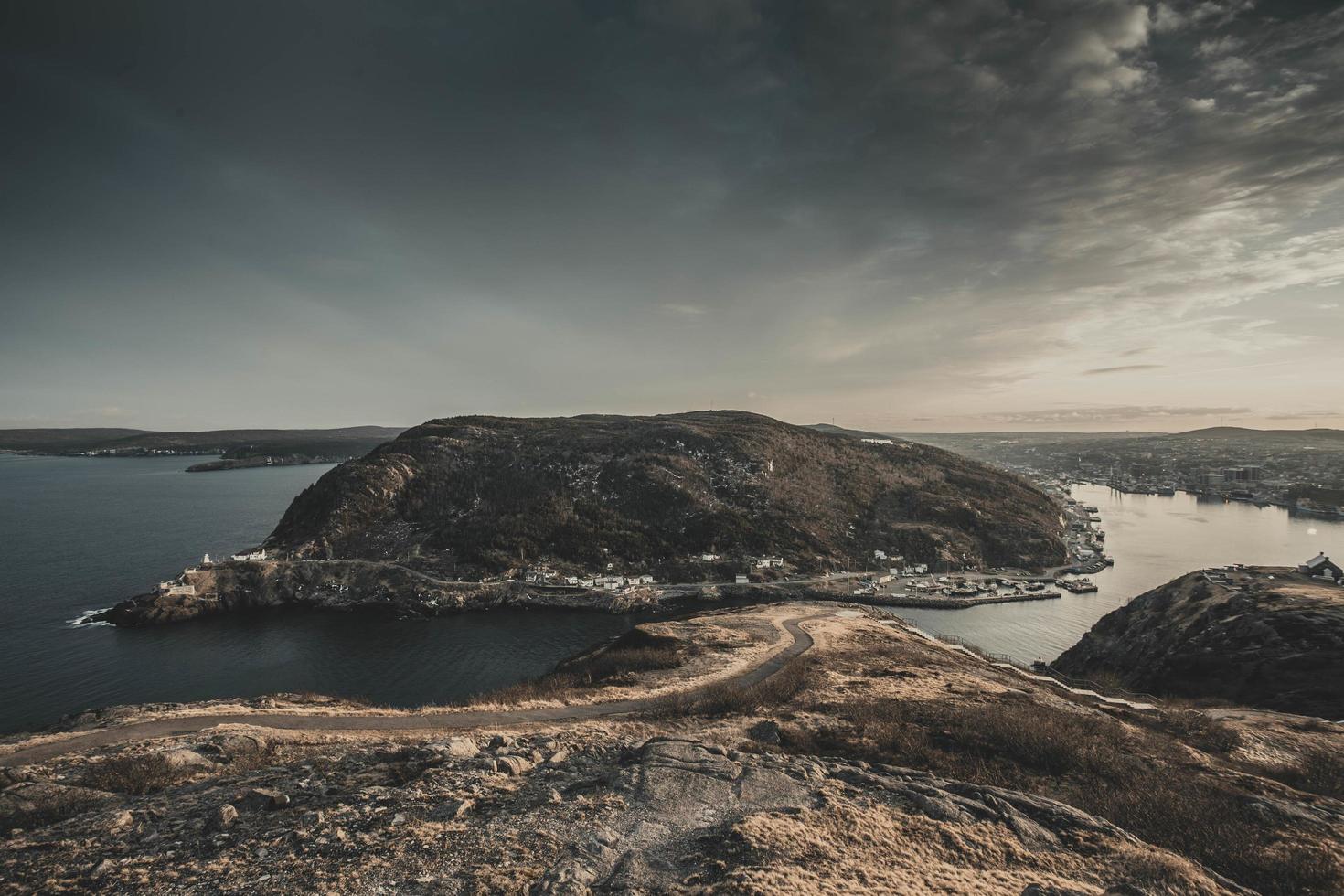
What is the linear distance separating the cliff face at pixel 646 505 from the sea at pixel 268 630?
18.0m

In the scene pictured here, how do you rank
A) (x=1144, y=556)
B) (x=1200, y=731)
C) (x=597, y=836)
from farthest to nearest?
(x=1144, y=556) → (x=1200, y=731) → (x=597, y=836)

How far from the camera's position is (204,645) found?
62.8 meters

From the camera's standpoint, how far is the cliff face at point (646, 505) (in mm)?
101188

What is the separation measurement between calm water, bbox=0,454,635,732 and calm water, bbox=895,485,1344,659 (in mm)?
51338

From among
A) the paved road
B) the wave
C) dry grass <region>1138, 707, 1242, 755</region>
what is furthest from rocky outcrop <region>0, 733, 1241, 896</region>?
the wave

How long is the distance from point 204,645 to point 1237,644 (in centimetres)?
9878

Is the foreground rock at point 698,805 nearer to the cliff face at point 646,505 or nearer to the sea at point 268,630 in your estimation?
the sea at point 268,630

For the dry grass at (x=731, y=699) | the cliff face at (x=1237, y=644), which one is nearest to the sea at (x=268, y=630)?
the cliff face at (x=1237, y=644)

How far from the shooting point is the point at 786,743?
18.1m

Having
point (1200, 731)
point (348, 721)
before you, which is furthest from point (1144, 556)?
point (348, 721)

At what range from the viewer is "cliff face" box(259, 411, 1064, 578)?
101188 mm

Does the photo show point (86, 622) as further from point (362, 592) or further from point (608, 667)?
point (608, 667)

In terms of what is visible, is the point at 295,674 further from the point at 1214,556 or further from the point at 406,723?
the point at 1214,556

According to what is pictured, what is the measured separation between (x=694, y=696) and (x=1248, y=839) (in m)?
18.3
